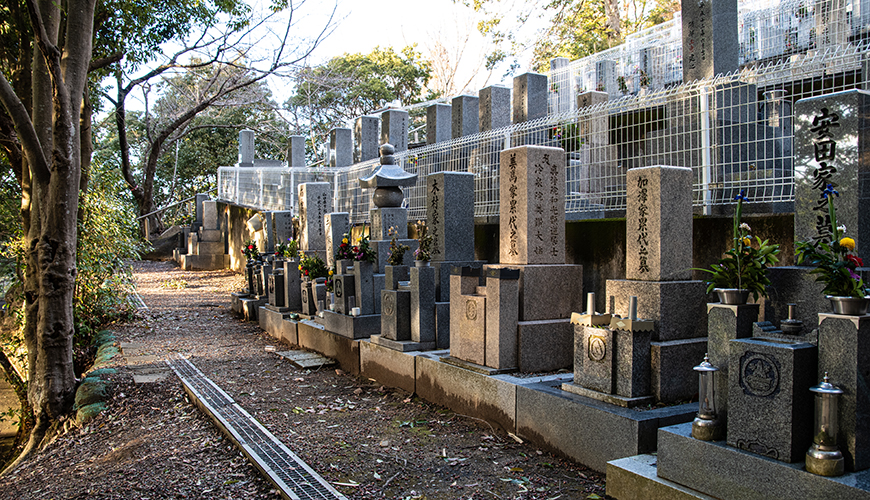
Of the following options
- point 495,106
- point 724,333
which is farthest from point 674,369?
point 495,106

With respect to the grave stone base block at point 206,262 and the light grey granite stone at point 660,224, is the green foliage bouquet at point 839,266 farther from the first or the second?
the grave stone base block at point 206,262

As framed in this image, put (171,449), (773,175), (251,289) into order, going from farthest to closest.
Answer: (251,289) → (773,175) → (171,449)

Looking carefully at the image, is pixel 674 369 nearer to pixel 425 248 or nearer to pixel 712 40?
pixel 425 248

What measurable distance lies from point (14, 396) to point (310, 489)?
352 inches

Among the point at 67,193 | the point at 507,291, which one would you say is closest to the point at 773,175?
the point at 507,291

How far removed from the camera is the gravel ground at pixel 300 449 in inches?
168

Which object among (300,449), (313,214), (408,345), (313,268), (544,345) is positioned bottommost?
(300,449)

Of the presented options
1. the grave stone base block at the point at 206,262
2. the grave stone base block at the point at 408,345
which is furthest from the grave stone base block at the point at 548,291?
the grave stone base block at the point at 206,262

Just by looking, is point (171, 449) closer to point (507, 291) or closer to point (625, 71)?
point (507, 291)

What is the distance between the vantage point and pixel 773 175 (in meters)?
5.77

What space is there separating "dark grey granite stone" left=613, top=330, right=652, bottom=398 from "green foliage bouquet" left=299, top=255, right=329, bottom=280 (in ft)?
22.2

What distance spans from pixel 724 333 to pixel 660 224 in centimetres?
119

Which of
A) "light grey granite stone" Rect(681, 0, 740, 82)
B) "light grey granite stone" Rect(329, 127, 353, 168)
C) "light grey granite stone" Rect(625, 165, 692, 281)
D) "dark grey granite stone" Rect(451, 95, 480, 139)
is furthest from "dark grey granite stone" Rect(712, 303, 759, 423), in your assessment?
"light grey granite stone" Rect(329, 127, 353, 168)

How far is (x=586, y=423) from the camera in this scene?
4359 millimetres
